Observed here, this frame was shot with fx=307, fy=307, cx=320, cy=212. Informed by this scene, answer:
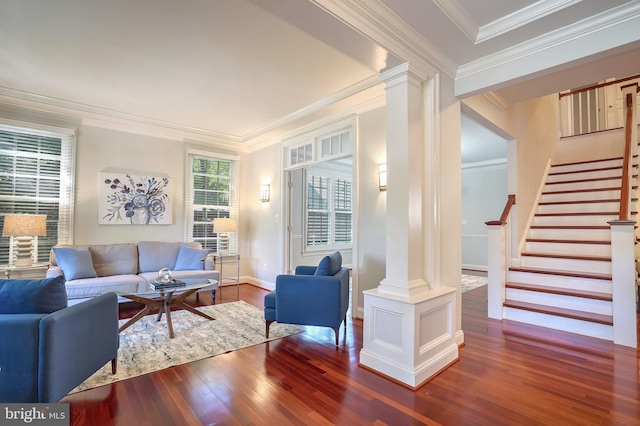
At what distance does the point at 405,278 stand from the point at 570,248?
3.45 meters

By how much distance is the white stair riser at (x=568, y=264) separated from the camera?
3865 mm

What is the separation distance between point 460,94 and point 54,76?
4549 millimetres

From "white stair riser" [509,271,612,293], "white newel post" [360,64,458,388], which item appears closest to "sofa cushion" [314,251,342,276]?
"white newel post" [360,64,458,388]

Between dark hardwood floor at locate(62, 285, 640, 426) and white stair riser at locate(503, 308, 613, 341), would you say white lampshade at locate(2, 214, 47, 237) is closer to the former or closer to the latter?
dark hardwood floor at locate(62, 285, 640, 426)

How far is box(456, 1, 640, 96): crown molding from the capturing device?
2096 mm

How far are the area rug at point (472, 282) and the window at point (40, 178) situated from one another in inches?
258

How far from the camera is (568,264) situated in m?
4.12

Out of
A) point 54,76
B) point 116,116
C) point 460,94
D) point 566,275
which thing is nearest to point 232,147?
point 116,116

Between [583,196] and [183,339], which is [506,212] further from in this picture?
[183,339]

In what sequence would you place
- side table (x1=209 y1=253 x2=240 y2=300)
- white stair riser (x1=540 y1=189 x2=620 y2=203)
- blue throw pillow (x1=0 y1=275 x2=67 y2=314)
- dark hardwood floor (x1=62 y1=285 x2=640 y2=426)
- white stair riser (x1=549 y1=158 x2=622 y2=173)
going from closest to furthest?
blue throw pillow (x1=0 y1=275 x2=67 y2=314), dark hardwood floor (x1=62 y1=285 x2=640 y2=426), white stair riser (x1=540 y1=189 x2=620 y2=203), white stair riser (x1=549 y1=158 x2=622 y2=173), side table (x1=209 y1=253 x2=240 y2=300)

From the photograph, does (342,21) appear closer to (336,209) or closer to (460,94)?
(460,94)

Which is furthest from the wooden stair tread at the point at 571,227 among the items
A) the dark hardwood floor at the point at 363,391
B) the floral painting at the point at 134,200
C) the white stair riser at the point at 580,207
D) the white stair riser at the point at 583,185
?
the floral painting at the point at 134,200

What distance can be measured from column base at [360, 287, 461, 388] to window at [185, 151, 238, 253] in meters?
4.08

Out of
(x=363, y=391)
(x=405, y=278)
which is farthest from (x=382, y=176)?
(x=363, y=391)
